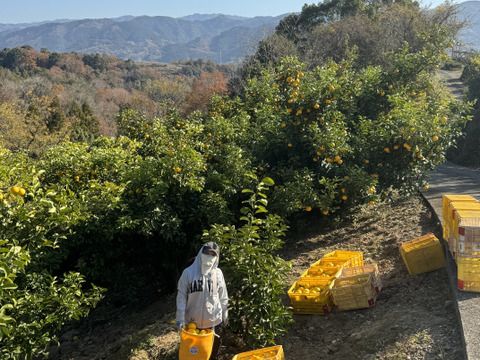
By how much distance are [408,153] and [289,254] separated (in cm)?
259

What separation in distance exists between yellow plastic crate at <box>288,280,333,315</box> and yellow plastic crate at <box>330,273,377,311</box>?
0.36ft

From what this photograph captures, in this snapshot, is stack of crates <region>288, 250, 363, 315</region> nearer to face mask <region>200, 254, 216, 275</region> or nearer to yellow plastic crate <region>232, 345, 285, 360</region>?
yellow plastic crate <region>232, 345, 285, 360</region>

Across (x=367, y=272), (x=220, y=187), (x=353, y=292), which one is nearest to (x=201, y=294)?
(x=353, y=292)

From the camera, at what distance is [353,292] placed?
4.86 meters

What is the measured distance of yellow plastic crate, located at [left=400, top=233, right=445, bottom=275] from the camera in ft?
17.8

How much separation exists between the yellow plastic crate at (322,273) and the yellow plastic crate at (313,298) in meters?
0.12

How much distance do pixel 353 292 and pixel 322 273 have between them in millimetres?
679

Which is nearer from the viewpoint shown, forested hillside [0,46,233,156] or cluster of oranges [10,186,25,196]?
cluster of oranges [10,186,25,196]

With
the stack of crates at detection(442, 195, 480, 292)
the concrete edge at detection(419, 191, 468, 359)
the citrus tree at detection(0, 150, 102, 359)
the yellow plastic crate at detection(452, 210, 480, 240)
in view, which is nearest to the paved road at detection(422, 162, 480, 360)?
the concrete edge at detection(419, 191, 468, 359)

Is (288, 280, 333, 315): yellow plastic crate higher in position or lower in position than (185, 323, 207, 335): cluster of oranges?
lower

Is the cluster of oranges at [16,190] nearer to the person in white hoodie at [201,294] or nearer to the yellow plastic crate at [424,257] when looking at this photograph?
the person in white hoodie at [201,294]

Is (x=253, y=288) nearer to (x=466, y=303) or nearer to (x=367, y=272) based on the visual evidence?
(x=367, y=272)

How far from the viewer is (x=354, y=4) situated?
34.5 metres

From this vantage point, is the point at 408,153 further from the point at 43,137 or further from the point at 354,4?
the point at 354,4
